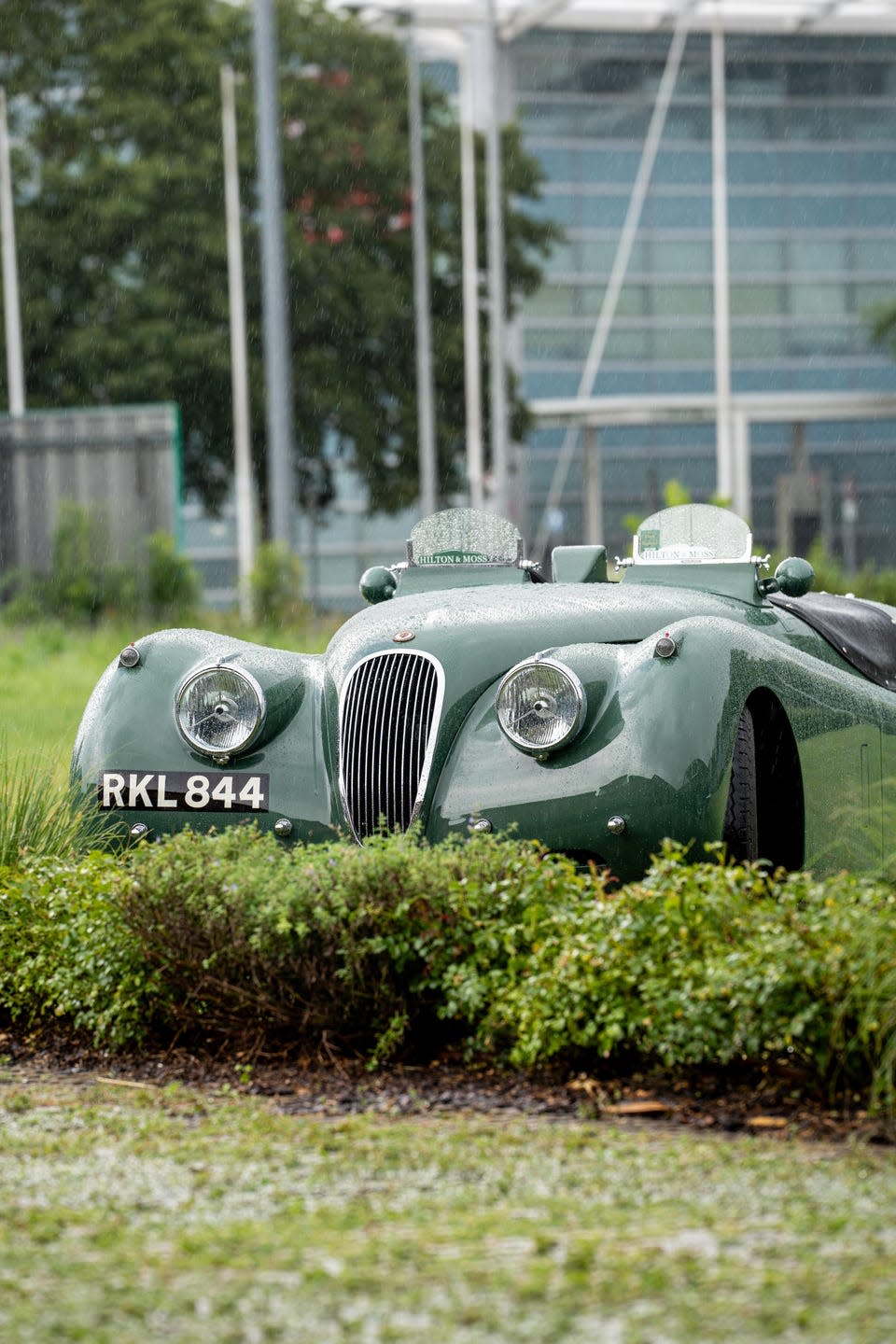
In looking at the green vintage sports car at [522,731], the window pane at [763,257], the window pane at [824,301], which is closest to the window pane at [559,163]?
the window pane at [763,257]

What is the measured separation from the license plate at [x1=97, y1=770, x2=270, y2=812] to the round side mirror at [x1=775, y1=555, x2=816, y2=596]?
223 cm

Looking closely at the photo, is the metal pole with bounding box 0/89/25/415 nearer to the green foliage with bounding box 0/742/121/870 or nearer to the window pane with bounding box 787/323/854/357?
the window pane with bounding box 787/323/854/357

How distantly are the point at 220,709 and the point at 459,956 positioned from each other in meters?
1.66

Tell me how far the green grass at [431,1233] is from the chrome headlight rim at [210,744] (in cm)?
191

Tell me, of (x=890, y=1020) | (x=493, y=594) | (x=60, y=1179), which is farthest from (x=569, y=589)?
(x=60, y=1179)

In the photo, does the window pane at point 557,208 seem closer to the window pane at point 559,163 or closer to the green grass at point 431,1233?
the window pane at point 559,163

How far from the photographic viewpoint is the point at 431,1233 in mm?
3914

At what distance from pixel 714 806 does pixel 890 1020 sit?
1517 millimetres

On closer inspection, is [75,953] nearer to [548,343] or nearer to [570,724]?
[570,724]

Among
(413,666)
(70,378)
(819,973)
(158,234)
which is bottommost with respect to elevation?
(819,973)

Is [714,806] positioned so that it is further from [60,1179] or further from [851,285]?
[851,285]

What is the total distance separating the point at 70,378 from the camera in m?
37.1

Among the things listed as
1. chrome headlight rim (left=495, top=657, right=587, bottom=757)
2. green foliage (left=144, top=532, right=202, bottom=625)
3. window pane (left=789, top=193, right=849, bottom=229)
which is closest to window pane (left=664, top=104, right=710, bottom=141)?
window pane (left=789, top=193, right=849, bottom=229)

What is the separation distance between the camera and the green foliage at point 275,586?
2258cm
